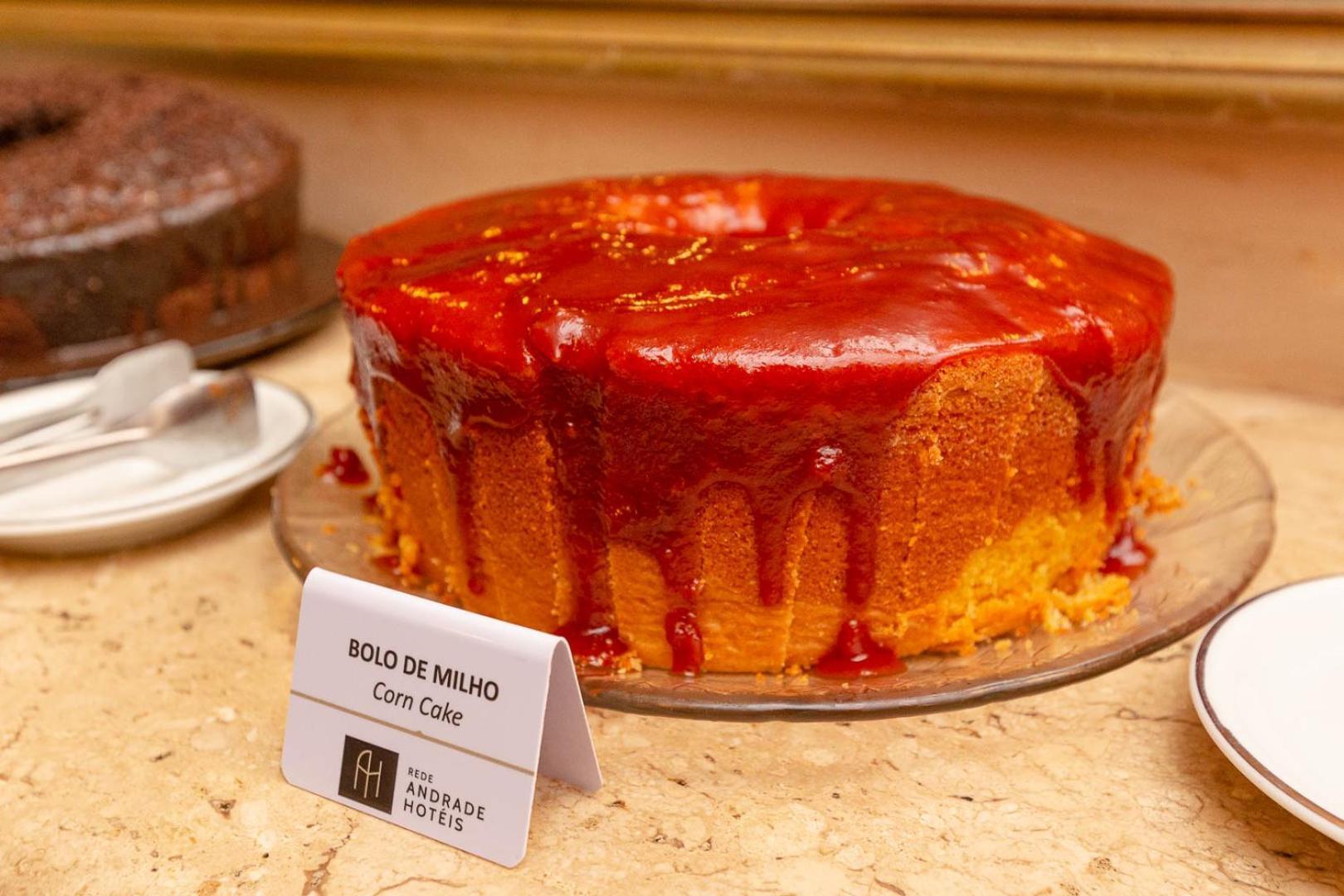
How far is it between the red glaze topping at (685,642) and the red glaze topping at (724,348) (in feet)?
0.09

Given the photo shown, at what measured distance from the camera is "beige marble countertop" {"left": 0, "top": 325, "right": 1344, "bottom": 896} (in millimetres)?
759

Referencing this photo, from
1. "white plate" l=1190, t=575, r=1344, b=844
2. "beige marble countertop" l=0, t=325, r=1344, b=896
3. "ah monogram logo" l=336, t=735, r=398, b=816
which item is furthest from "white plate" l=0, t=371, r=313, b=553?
"white plate" l=1190, t=575, r=1344, b=844

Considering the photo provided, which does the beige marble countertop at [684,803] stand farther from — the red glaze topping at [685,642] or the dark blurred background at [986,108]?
the dark blurred background at [986,108]

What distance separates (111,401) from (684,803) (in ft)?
2.97

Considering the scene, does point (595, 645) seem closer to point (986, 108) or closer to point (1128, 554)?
point (1128, 554)

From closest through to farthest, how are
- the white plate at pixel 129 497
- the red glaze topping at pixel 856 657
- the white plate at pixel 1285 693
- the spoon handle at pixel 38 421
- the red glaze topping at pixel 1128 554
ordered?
the white plate at pixel 1285 693, the red glaze topping at pixel 856 657, the red glaze topping at pixel 1128 554, the white plate at pixel 129 497, the spoon handle at pixel 38 421

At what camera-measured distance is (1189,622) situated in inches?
34.9

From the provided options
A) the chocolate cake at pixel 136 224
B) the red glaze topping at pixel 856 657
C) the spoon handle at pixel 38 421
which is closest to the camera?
the red glaze topping at pixel 856 657

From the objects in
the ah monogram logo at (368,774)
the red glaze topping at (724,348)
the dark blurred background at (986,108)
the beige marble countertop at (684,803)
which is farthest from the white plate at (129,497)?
the dark blurred background at (986,108)

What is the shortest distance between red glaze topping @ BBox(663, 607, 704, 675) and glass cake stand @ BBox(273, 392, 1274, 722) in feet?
0.04

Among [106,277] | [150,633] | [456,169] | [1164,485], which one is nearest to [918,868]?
[1164,485]

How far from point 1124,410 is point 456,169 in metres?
1.52

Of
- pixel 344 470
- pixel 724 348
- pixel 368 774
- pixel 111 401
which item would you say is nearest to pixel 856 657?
pixel 724 348

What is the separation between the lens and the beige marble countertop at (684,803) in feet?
2.49
